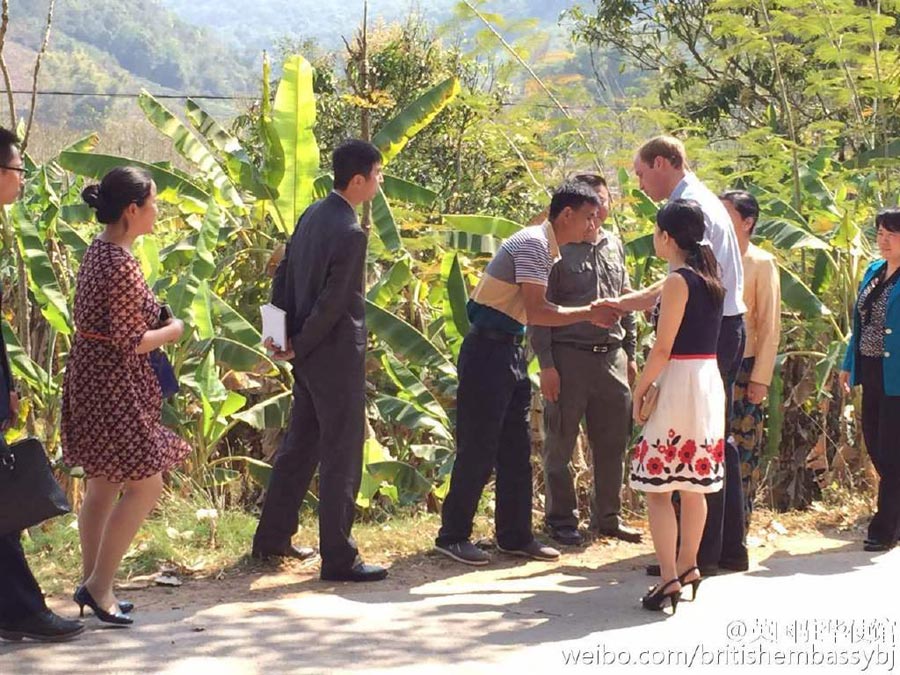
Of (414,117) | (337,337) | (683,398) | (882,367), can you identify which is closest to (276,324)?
(337,337)

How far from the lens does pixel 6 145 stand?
5.50 metres

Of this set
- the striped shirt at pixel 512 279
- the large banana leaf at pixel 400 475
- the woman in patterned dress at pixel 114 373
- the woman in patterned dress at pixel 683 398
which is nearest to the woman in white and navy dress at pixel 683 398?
the woman in patterned dress at pixel 683 398

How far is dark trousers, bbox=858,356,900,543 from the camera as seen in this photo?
25.3 ft

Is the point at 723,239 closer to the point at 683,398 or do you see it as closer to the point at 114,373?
the point at 683,398

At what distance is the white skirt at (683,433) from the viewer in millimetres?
6188

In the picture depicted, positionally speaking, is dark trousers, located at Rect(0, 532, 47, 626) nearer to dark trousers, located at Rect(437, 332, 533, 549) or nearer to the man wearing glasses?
dark trousers, located at Rect(437, 332, 533, 549)

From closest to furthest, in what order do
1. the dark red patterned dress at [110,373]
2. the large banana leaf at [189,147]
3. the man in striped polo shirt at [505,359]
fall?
1. the dark red patterned dress at [110,373]
2. the man in striped polo shirt at [505,359]
3. the large banana leaf at [189,147]

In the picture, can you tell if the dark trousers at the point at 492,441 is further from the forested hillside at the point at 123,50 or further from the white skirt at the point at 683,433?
the forested hillside at the point at 123,50

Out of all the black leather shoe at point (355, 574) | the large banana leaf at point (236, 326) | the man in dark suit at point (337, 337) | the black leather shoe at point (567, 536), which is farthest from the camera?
the large banana leaf at point (236, 326)

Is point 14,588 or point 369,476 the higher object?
point 369,476

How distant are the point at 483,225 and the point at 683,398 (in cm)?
296

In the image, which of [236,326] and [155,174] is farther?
[155,174]

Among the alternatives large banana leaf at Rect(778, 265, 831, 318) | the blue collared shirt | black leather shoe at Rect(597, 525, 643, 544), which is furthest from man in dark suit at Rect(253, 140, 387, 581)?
large banana leaf at Rect(778, 265, 831, 318)

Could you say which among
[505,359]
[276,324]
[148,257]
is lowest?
[505,359]
